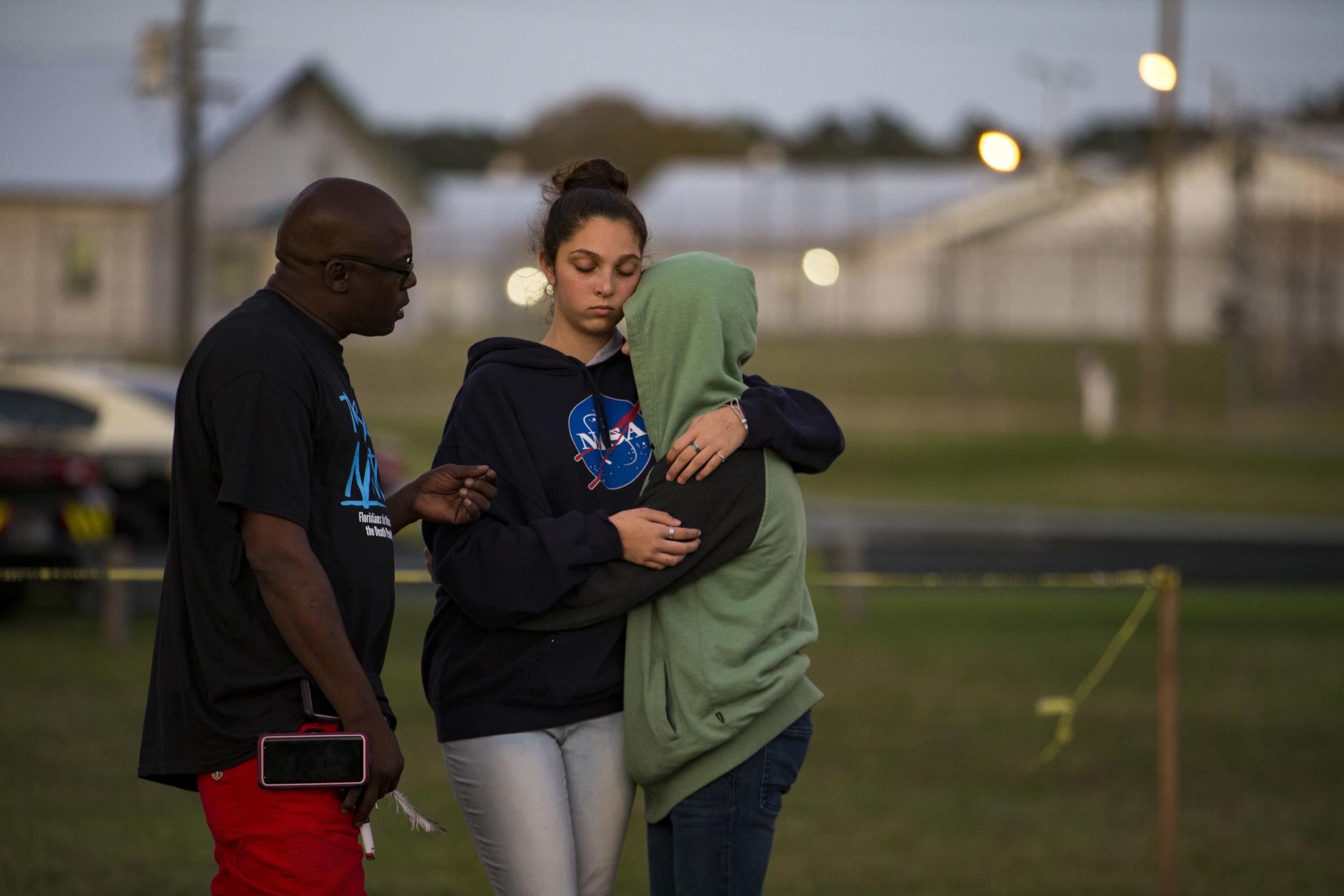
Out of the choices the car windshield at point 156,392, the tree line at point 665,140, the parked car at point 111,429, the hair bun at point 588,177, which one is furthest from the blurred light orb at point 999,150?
the tree line at point 665,140

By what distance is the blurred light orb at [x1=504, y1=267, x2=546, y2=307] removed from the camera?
3371 millimetres

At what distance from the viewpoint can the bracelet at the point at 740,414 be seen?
116 inches

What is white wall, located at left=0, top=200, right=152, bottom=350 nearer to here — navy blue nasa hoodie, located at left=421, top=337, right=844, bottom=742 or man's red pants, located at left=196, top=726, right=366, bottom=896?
navy blue nasa hoodie, located at left=421, top=337, right=844, bottom=742

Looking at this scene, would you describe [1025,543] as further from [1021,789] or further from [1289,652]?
[1021,789]

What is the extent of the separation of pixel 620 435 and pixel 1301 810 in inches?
194

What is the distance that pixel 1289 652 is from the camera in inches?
430

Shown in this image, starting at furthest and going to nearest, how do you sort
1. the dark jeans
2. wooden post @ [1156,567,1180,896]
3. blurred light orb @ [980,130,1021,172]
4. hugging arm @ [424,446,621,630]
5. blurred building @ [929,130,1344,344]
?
1. blurred building @ [929,130,1344,344]
2. blurred light orb @ [980,130,1021,172]
3. wooden post @ [1156,567,1180,896]
4. the dark jeans
5. hugging arm @ [424,446,621,630]

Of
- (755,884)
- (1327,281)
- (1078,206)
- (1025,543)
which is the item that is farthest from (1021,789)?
(1078,206)

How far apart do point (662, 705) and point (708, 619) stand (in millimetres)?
197

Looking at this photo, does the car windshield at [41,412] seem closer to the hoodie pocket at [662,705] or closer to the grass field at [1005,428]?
the hoodie pocket at [662,705]

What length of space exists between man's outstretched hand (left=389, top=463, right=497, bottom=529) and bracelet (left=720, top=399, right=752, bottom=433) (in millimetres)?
499

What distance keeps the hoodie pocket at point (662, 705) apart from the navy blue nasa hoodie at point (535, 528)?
11 cm

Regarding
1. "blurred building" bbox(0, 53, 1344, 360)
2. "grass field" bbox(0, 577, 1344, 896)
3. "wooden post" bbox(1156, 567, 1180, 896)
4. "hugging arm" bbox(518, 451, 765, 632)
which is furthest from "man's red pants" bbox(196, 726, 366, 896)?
"blurred building" bbox(0, 53, 1344, 360)

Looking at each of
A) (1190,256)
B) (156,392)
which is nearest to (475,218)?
(1190,256)
